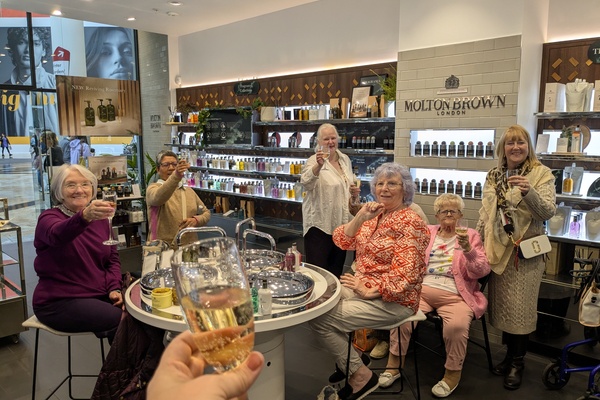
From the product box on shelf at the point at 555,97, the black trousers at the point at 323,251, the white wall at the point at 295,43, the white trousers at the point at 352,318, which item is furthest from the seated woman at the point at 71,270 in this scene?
the white wall at the point at 295,43

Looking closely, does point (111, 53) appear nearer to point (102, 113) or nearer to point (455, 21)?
point (102, 113)

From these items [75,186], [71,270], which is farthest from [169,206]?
[71,270]

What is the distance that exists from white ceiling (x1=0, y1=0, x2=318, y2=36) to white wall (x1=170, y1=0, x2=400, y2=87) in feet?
0.68

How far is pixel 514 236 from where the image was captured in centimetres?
329

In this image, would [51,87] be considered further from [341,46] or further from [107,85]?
[341,46]

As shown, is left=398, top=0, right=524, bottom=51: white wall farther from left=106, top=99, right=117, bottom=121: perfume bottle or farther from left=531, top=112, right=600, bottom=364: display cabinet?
left=106, top=99, right=117, bottom=121: perfume bottle

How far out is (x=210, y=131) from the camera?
23.5 feet

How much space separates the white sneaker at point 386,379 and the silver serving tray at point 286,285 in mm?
1213

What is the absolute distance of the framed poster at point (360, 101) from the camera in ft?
17.3

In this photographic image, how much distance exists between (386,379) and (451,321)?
618 millimetres

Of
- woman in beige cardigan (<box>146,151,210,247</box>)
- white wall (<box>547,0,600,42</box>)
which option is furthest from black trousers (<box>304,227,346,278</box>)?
white wall (<box>547,0,600,42</box>)

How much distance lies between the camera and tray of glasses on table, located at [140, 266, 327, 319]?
224 centimetres

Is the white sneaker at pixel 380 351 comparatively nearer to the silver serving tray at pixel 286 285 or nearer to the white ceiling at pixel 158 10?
the silver serving tray at pixel 286 285

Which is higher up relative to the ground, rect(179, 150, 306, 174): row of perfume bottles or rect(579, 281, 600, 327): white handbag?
rect(179, 150, 306, 174): row of perfume bottles
